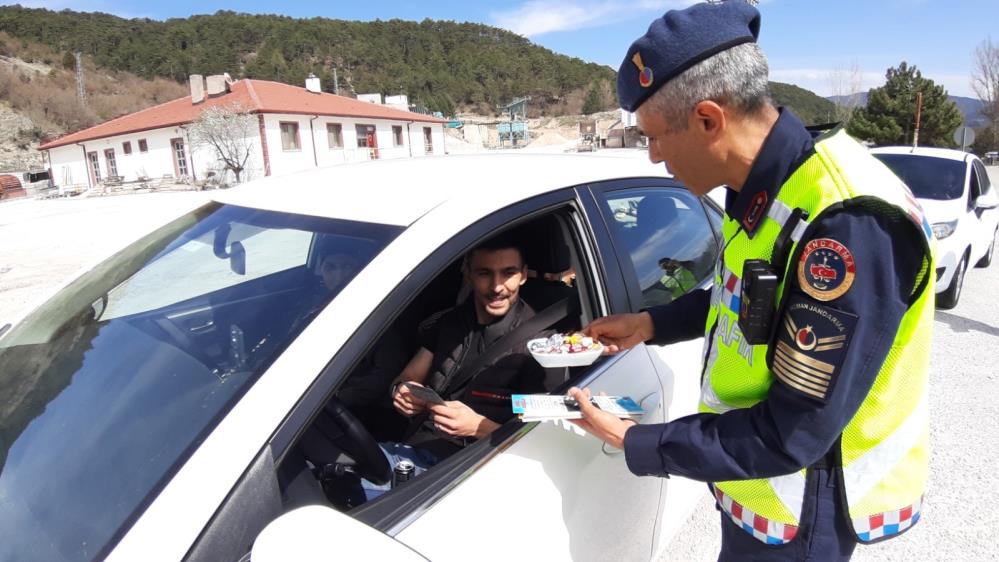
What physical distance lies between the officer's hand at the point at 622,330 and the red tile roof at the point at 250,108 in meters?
37.9

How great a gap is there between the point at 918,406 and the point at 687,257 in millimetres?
1253

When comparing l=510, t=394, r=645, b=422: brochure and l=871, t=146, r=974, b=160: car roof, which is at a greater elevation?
l=871, t=146, r=974, b=160: car roof

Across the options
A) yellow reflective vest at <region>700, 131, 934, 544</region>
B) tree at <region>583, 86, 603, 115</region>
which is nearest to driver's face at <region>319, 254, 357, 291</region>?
yellow reflective vest at <region>700, 131, 934, 544</region>

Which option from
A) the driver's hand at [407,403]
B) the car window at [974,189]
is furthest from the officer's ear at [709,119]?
the car window at [974,189]

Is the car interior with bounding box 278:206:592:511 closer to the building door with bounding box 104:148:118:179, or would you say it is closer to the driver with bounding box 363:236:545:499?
the driver with bounding box 363:236:545:499

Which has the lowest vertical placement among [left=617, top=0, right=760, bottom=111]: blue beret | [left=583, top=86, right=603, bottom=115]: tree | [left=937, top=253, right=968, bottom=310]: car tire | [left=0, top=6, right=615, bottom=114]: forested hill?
[left=937, top=253, right=968, bottom=310]: car tire

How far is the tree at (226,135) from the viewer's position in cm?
3422

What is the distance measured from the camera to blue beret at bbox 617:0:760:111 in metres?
1.05

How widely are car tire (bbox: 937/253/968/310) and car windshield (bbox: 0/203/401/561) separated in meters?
6.40

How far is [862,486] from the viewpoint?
3.74 ft

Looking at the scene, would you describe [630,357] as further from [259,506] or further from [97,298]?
[97,298]

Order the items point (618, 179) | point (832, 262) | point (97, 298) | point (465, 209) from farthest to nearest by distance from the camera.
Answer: point (618, 179) → point (97, 298) → point (465, 209) → point (832, 262)

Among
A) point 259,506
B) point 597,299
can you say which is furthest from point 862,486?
point 259,506

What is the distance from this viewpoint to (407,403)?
6.44 feet
